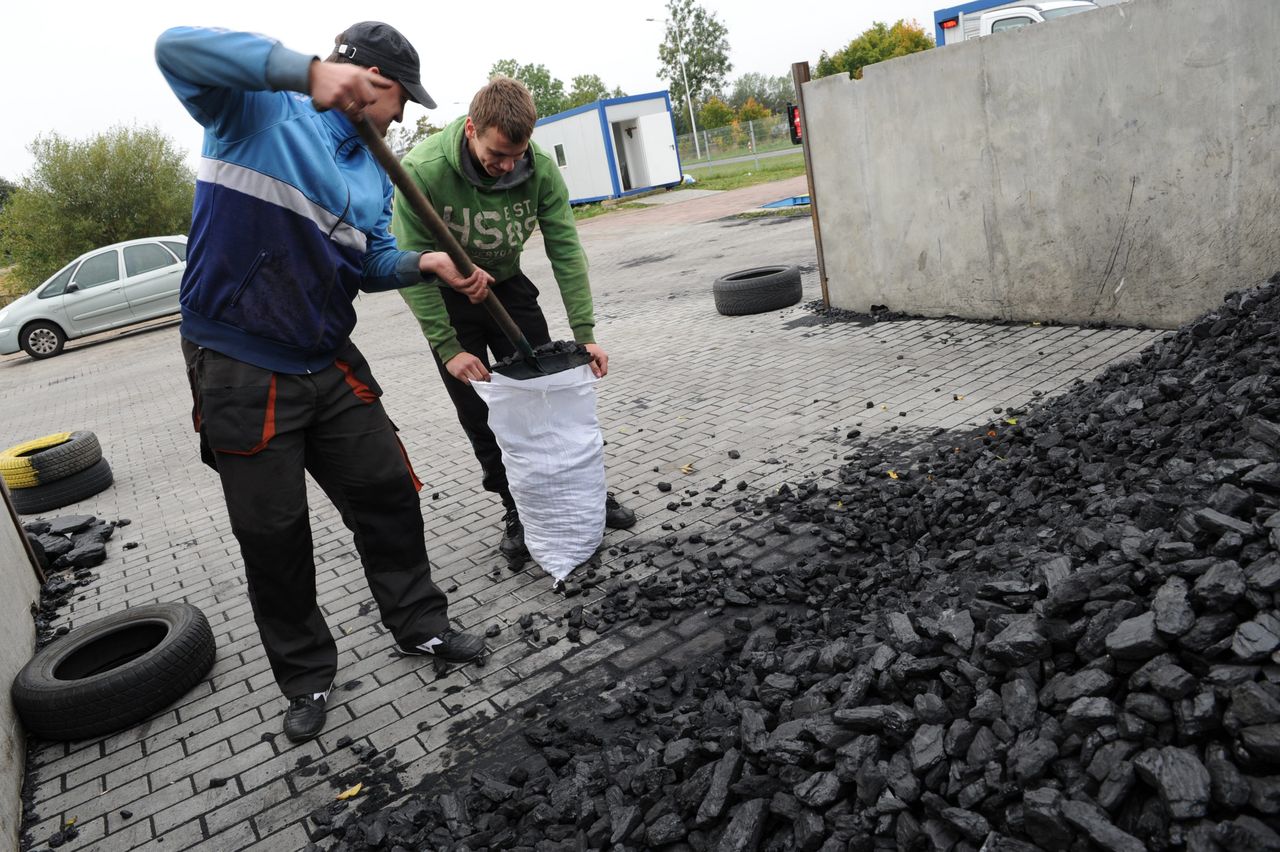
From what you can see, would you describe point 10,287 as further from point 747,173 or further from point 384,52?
point 384,52

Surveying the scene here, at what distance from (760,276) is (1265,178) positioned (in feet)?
16.2

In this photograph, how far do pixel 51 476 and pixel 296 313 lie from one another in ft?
17.5

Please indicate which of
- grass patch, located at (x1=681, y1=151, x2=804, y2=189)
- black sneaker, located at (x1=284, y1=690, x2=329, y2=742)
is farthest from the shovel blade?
grass patch, located at (x1=681, y1=151, x2=804, y2=189)

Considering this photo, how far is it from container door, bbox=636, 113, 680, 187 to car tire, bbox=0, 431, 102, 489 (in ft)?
89.2

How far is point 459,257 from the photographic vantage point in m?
3.49

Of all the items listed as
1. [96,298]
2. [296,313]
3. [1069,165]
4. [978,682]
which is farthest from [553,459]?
[96,298]

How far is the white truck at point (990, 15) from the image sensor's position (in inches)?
525

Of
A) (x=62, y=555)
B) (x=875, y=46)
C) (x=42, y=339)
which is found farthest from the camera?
(x=875, y=46)

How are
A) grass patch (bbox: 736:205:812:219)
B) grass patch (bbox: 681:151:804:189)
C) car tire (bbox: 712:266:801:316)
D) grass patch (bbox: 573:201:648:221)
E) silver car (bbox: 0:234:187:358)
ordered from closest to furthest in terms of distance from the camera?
car tire (bbox: 712:266:801:316), silver car (bbox: 0:234:187:358), grass patch (bbox: 736:205:812:219), grass patch (bbox: 573:201:648:221), grass patch (bbox: 681:151:804:189)

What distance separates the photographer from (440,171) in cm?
400

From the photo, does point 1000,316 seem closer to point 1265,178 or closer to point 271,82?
point 1265,178

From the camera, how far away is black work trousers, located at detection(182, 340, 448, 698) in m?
3.17

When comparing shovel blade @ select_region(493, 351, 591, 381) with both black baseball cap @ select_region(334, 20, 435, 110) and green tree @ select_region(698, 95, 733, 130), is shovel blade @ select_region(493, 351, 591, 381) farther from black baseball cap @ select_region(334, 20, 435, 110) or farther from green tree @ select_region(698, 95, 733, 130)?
green tree @ select_region(698, 95, 733, 130)

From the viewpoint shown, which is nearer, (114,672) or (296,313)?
(296,313)
